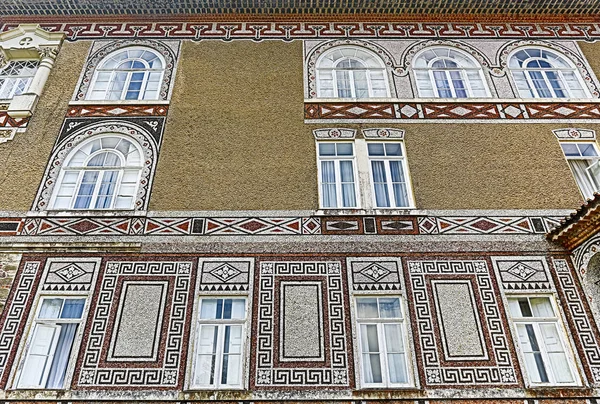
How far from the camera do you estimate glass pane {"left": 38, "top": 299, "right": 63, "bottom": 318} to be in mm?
7363

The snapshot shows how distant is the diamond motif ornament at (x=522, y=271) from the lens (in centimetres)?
773

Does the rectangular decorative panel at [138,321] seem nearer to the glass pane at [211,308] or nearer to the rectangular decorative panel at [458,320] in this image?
the glass pane at [211,308]

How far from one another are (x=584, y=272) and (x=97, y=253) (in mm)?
7752

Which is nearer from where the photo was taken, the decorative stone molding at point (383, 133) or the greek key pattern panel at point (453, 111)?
the decorative stone molding at point (383, 133)

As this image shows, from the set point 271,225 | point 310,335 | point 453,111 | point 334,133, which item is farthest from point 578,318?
point 334,133

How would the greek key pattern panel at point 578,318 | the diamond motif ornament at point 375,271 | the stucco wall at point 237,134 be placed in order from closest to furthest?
1. the greek key pattern panel at point 578,318
2. the diamond motif ornament at point 375,271
3. the stucco wall at point 237,134

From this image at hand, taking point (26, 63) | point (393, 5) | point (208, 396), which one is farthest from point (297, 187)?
point (26, 63)

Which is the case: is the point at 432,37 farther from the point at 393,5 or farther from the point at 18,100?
the point at 18,100

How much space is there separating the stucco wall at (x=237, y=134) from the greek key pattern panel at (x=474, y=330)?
94.2 inches

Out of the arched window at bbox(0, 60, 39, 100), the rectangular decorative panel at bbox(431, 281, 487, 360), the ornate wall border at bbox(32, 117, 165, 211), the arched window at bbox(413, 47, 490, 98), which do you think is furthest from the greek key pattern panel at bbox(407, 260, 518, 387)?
the arched window at bbox(0, 60, 39, 100)

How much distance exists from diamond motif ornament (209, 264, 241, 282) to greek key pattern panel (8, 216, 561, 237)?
0.59m

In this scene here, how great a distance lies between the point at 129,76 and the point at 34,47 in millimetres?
2281

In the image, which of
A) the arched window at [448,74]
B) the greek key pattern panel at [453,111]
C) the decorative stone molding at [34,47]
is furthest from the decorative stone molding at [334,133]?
the decorative stone molding at [34,47]

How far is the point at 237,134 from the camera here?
9.27 m
